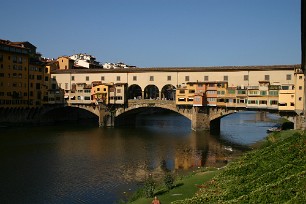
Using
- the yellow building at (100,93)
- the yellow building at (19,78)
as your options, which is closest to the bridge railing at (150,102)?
the yellow building at (100,93)

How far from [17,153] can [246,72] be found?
42804 mm

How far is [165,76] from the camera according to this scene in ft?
237

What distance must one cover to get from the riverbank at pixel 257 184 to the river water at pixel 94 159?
569 cm

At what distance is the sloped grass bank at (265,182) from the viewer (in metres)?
14.2

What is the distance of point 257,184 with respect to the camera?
1747cm

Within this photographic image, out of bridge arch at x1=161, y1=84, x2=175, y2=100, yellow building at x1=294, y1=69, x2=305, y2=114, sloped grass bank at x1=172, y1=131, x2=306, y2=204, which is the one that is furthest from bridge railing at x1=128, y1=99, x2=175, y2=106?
sloped grass bank at x1=172, y1=131, x2=306, y2=204

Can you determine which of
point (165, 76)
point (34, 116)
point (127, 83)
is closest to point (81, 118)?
point (34, 116)

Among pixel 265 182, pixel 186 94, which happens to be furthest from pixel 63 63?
pixel 265 182

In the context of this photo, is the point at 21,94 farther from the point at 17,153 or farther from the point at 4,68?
the point at 17,153

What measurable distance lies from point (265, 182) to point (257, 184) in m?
A: 0.40

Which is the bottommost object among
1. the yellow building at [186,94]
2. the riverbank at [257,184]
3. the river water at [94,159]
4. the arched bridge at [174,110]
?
the river water at [94,159]

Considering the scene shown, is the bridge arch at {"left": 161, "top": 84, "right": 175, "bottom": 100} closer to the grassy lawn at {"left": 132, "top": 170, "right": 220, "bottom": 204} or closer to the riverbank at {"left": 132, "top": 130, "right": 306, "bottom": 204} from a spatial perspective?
the grassy lawn at {"left": 132, "top": 170, "right": 220, "bottom": 204}

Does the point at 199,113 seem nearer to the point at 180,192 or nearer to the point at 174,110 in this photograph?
the point at 174,110

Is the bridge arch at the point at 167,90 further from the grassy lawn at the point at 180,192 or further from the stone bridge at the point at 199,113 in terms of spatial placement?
the grassy lawn at the point at 180,192
